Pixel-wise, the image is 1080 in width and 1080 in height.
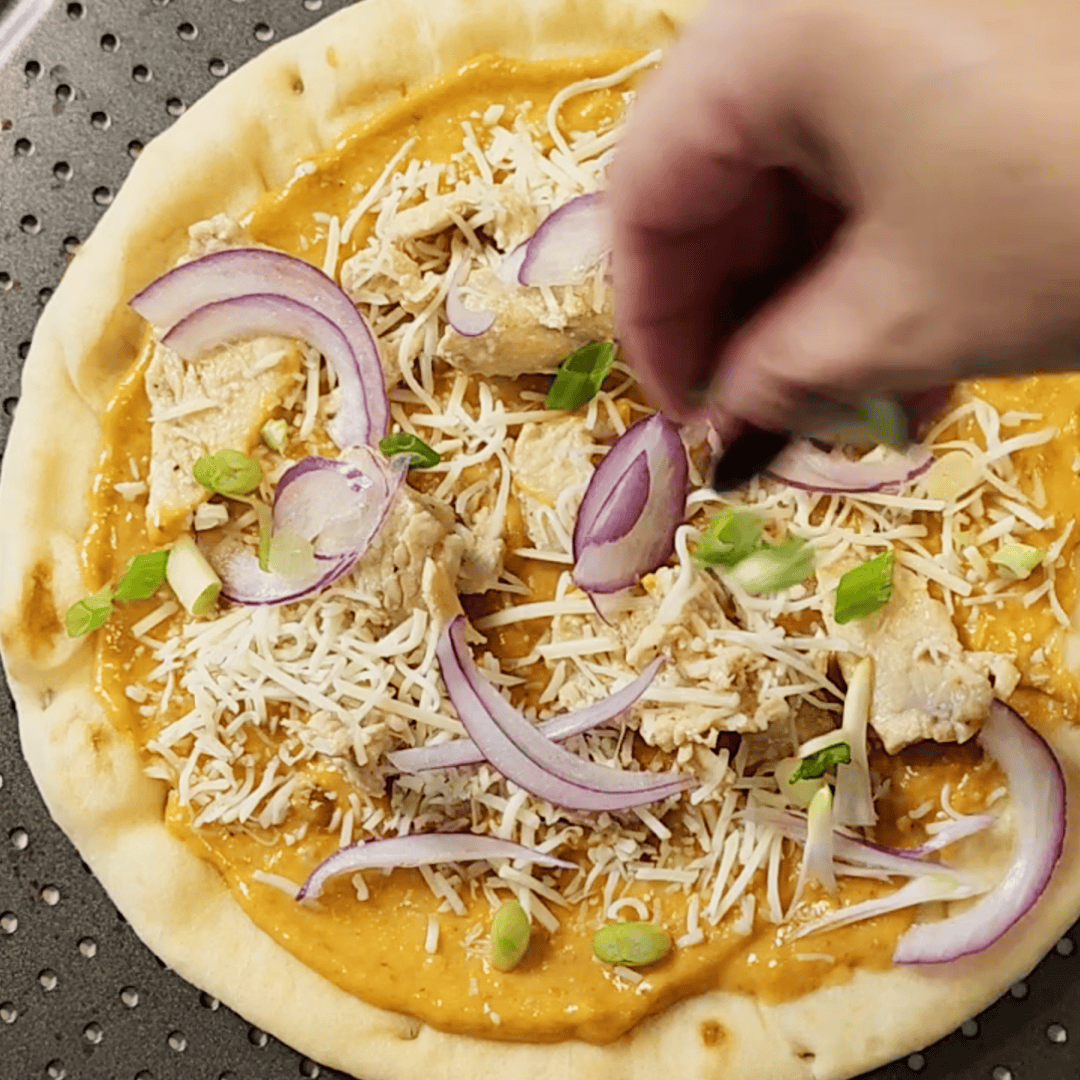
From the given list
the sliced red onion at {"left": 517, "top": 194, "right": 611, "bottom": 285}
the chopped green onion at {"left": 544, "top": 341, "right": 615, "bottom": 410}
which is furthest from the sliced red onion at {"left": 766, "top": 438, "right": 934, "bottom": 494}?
the sliced red onion at {"left": 517, "top": 194, "right": 611, "bottom": 285}

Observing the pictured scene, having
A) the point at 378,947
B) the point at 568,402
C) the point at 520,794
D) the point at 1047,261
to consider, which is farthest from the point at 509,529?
the point at 1047,261

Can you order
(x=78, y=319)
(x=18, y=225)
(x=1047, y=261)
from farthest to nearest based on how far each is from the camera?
(x=18, y=225), (x=78, y=319), (x=1047, y=261)

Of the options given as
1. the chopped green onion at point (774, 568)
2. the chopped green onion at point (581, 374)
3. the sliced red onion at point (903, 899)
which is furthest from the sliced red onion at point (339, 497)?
the sliced red onion at point (903, 899)

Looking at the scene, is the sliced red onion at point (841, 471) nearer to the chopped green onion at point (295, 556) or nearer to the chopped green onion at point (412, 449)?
the chopped green onion at point (412, 449)

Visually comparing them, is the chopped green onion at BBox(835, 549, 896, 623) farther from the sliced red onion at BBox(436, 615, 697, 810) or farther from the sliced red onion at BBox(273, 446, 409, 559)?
the sliced red onion at BBox(273, 446, 409, 559)

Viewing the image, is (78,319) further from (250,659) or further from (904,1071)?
(904,1071)

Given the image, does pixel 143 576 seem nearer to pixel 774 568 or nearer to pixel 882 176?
pixel 774 568

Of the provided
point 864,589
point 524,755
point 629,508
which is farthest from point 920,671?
point 524,755
